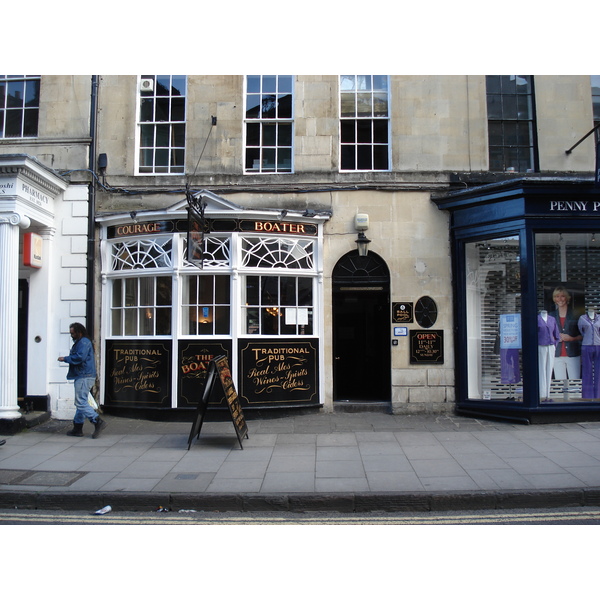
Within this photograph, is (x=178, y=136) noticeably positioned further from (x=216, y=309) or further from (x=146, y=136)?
(x=216, y=309)

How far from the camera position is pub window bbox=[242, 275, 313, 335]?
9.51m

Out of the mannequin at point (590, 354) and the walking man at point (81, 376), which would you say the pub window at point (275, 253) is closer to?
the walking man at point (81, 376)

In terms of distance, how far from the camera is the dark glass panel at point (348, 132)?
10.1 metres

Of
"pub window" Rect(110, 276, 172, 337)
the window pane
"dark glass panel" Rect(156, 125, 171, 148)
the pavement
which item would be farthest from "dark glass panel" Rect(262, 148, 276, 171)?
the pavement

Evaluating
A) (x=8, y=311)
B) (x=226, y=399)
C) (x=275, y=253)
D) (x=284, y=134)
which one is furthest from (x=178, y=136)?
(x=226, y=399)

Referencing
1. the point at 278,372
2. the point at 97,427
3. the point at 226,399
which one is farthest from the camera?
the point at 278,372

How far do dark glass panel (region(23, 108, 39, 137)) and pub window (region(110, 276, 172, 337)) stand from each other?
3.49 metres

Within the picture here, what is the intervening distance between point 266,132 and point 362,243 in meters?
3.00

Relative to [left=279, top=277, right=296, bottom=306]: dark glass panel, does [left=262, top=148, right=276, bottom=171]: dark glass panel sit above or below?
above

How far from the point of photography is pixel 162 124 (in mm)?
10180

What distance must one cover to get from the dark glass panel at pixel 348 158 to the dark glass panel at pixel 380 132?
1.64 feet

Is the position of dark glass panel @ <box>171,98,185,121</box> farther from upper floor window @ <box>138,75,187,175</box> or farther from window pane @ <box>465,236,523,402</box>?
window pane @ <box>465,236,523,402</box>

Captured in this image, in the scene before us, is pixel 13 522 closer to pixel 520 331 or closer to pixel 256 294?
pixel 256 294

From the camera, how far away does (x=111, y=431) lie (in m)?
8.73
